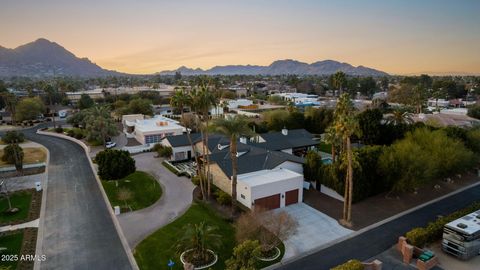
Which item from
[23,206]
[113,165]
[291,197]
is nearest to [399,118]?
[291,197]

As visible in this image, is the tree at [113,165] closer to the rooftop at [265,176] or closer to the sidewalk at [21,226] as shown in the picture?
the sidewalk at [21,226]

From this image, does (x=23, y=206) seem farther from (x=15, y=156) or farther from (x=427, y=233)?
(x=427, y=233)

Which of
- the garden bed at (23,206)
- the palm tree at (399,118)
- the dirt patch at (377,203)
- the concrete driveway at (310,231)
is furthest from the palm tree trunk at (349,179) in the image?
the garden bed at (23,206)

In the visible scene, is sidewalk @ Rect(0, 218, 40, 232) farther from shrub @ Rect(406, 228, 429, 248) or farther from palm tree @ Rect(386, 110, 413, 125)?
palm tree @ Rect(386, 110, 413, 125)

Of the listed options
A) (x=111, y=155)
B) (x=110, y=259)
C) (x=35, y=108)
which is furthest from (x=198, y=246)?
(x=35, y=108)

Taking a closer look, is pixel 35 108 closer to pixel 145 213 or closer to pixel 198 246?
pixel 145 213
